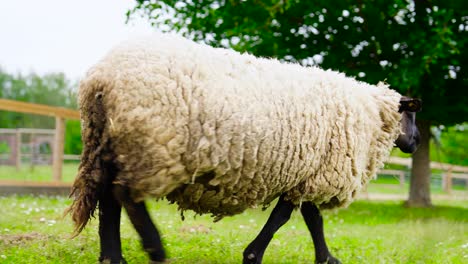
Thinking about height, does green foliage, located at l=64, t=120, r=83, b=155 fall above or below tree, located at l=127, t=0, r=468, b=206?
below

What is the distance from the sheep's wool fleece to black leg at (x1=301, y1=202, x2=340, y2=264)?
0.19m

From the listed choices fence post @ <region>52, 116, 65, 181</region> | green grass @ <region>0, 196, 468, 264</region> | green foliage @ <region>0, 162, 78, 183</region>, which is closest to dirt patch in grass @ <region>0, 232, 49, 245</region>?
green grass @ <region>0, 196, 468, 264</region>

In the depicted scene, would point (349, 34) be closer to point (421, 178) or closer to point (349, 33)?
point (349, 33)

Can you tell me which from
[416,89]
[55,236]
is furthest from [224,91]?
[416,89]

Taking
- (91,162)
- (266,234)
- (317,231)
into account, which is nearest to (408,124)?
(317,231)

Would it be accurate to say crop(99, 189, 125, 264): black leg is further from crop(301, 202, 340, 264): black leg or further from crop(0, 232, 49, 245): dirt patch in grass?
crop(301, 202, 340, 264): black leg

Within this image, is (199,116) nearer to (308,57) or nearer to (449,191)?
(308,57)

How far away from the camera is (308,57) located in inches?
533

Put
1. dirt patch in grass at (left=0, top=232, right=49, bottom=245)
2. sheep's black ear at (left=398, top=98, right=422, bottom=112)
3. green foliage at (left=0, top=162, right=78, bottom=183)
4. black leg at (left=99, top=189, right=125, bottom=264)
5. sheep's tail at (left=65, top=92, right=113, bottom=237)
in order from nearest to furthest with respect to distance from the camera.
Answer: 1. sheep's tail at (left=65, top=92, right=113, bottom=237)
2. black leg at (left=99, top=189, right=125, bottom=264)
3. dirt patch in grass at (left=0, top=232, right=49, bottom=245)
4. sheep's black ear at (left=398, top=98, right=422, bottom=112)
5. green foliage at (left=0, top=162, right=78, bottom=183)

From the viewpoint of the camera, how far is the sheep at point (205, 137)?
4.26 meters

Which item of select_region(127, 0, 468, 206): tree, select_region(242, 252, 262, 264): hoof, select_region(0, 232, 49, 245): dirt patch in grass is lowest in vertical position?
select_region(0, 232, 49, 245): dirt patch in grass

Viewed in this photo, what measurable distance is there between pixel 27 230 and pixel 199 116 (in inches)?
146

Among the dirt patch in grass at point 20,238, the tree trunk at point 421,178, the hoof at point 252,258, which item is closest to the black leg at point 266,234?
the hoof at point 252,258

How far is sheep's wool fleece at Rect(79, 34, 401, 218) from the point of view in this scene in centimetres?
425
